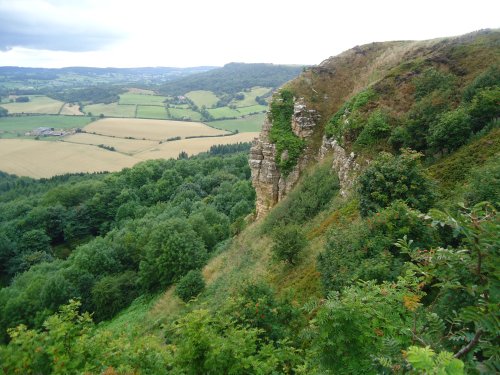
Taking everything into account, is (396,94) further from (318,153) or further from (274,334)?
(274,334)

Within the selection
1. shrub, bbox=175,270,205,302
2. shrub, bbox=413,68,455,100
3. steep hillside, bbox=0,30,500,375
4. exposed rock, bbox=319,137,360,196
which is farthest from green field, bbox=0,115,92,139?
shrub, bbox=413,68,455,100

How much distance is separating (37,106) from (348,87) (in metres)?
190

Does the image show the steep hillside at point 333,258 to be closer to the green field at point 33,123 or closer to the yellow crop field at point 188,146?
the yellow crop field at point 188,146

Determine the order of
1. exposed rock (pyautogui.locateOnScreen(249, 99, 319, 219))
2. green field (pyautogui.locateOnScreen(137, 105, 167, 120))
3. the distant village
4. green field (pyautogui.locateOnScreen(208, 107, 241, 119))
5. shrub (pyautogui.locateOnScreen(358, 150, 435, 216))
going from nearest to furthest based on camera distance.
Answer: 1. shrub (pyautogui.locateOnScreen(358, 150, 435, 216))
2. exposed rock (pyautogui.locateOnScreen(249, 99, 319, 219))
3. the distant village
4. green field (pyautogui.locateOnScreen(137, 105, 167, 120))
5. green field (pyautogui.locateOnScreen(208, 107, 241, 119))

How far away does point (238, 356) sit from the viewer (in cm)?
876

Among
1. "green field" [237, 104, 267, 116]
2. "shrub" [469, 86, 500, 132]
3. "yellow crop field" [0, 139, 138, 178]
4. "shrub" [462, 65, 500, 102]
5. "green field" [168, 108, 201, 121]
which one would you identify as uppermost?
"shrub" [462, 65, 500, 102]

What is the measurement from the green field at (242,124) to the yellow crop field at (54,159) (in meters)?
51.3

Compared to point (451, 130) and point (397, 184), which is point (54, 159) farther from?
point (397, 184)

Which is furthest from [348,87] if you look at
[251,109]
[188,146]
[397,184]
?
[251,109]

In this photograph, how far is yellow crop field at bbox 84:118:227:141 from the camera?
12888 cm

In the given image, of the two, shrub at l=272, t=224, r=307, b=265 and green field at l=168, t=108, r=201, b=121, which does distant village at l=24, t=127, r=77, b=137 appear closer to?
green field at l=168, t=108, r=201, b=121

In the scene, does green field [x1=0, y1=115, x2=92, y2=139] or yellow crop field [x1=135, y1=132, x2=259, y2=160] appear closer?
yellow crop field [x1=135, y1=132, x2=259, y2=160]

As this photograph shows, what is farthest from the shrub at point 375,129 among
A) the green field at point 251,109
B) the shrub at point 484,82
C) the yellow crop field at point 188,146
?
the green field at point 251,109

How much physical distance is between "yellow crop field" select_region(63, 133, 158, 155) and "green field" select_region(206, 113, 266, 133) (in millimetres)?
36342
